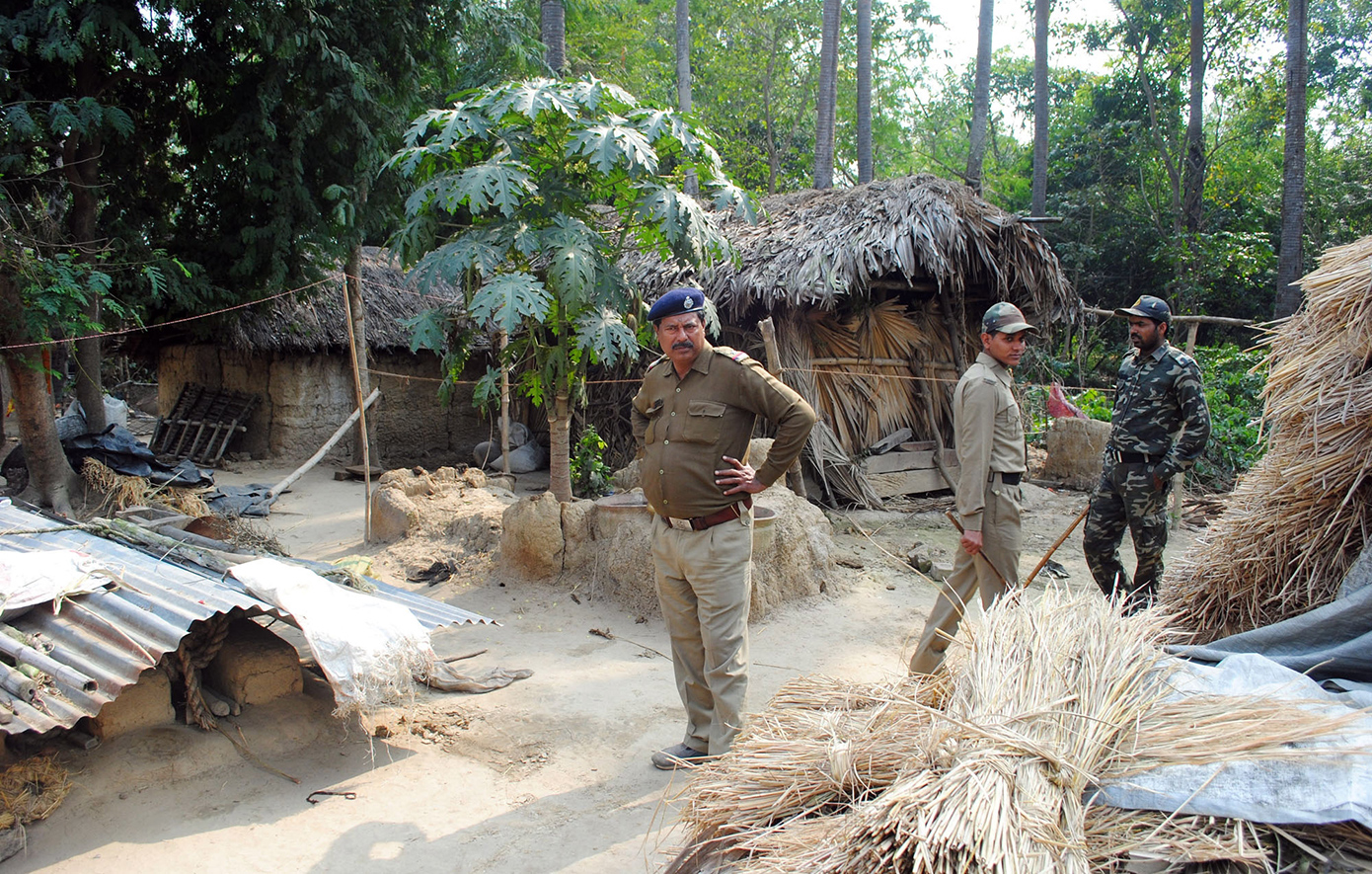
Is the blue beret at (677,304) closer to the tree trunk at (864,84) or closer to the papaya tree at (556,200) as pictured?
the papaya tree at (556,200)

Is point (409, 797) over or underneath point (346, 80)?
underneath

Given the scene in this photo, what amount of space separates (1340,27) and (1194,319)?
14951mm

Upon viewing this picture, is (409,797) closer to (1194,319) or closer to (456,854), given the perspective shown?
(456,854)

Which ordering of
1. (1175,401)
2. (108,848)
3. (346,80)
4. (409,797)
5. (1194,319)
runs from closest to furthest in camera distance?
1. (108,848)
2. (409,797)
3. (1175,401)
4. (1194,319)
5. (346,80)

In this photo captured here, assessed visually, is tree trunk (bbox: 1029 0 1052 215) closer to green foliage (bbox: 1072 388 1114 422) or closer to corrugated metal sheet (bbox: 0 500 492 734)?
green foliage (bbox: 1072 388 1114 422)

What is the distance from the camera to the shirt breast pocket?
318cm

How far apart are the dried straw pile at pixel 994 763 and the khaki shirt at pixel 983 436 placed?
1690 millimetres

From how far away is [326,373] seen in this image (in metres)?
12.1

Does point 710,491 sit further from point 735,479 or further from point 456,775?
point 456,775

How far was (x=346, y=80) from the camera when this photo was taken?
28.6 ft

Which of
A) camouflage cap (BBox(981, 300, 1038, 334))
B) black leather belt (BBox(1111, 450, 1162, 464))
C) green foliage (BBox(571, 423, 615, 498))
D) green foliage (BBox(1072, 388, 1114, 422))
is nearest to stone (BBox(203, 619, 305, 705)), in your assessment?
camouflage cap (BBox(981, 300, 1038, 334))

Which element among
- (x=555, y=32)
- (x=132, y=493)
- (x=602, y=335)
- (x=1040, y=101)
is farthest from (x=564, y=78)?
(x=1040, y=101)

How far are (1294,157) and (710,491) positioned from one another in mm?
13023

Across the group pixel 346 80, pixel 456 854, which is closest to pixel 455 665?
pixel 456 854
